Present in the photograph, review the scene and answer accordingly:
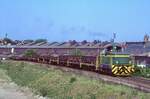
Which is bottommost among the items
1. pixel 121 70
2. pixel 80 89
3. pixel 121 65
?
pixel 80 89

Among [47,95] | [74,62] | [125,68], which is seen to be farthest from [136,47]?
[47,95]

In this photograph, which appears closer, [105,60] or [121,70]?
[121,70]

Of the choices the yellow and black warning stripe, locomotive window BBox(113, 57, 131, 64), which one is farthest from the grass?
locomotive window BBox(113, 57, 131, 64)

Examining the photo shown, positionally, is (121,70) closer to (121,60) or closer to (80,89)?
(121,60)

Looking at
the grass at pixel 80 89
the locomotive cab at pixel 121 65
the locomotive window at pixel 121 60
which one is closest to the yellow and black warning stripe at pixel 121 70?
the locomotive cab at pixel 121 65

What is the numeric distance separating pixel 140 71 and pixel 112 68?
713 cm

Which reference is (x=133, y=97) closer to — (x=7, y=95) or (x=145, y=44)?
(x=7, y=95)

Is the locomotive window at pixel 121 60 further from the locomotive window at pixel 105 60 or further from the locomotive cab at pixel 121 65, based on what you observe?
the locomotive window at pixel 105 60

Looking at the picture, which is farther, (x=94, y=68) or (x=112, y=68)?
(x=94, y=68)

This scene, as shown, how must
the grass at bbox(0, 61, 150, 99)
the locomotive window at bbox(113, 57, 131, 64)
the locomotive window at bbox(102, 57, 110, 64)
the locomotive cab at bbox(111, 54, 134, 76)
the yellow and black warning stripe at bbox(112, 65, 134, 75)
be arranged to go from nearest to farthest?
the grass at bbox(0, 61, 150, 99) → the yellow and black warning stripe at bbox(112, 65, 134, 75) → the locomotive cab at bbox(111, 54, 134, 76) → the locomotive window at bbox(113, 57, 131, 64) → the locomotive window at bbox(102, 57, 110, 64)

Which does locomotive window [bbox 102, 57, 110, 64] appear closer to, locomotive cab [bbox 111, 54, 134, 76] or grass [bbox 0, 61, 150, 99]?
locomotive cab [bbox 111, 54, 134, 76]

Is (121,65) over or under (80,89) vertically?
over

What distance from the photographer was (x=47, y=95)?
121 feet

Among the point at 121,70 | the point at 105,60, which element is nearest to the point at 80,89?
the point at 121,70
